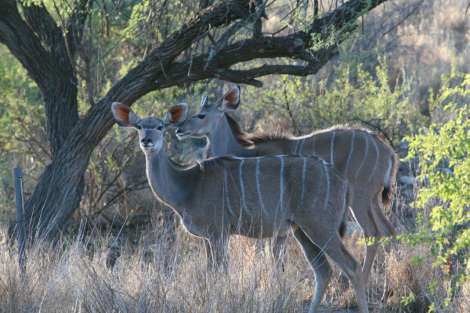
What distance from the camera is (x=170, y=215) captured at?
866cm

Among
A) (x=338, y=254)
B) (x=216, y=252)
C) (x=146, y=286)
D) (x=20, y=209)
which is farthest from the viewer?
(x=20, y=209)

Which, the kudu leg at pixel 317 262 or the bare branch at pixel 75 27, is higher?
the bare branch at pixel 75 27

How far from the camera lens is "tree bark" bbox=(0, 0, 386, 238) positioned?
665 cm

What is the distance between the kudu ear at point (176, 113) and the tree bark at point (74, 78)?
0.83 feet

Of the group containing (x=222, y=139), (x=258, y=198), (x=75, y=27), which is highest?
(x=75, y=27)

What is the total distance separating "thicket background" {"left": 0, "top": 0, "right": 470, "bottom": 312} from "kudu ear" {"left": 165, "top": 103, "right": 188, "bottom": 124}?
0.63 m

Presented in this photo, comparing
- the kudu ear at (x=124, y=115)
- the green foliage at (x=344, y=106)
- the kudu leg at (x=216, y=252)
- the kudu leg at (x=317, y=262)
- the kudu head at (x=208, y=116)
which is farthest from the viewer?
the green foliage at (x=344, y=106)

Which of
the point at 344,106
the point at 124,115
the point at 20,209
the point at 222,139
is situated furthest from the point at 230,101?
the point at 20,209

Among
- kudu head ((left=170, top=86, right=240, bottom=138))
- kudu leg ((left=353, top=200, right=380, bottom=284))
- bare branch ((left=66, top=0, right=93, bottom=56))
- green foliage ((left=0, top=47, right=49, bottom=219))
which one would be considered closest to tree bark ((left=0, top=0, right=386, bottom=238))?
bare branch ((left=66, top=0, right=93, bottom=56))

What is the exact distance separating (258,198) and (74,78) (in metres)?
2.23

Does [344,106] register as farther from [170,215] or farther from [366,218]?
[366,218]

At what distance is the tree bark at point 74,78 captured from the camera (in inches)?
262

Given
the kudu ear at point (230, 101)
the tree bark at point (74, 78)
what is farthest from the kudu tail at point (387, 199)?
the kudu ear at point (230, 101)

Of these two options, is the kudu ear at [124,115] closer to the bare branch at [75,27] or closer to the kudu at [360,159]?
the kudu at [360,159]
